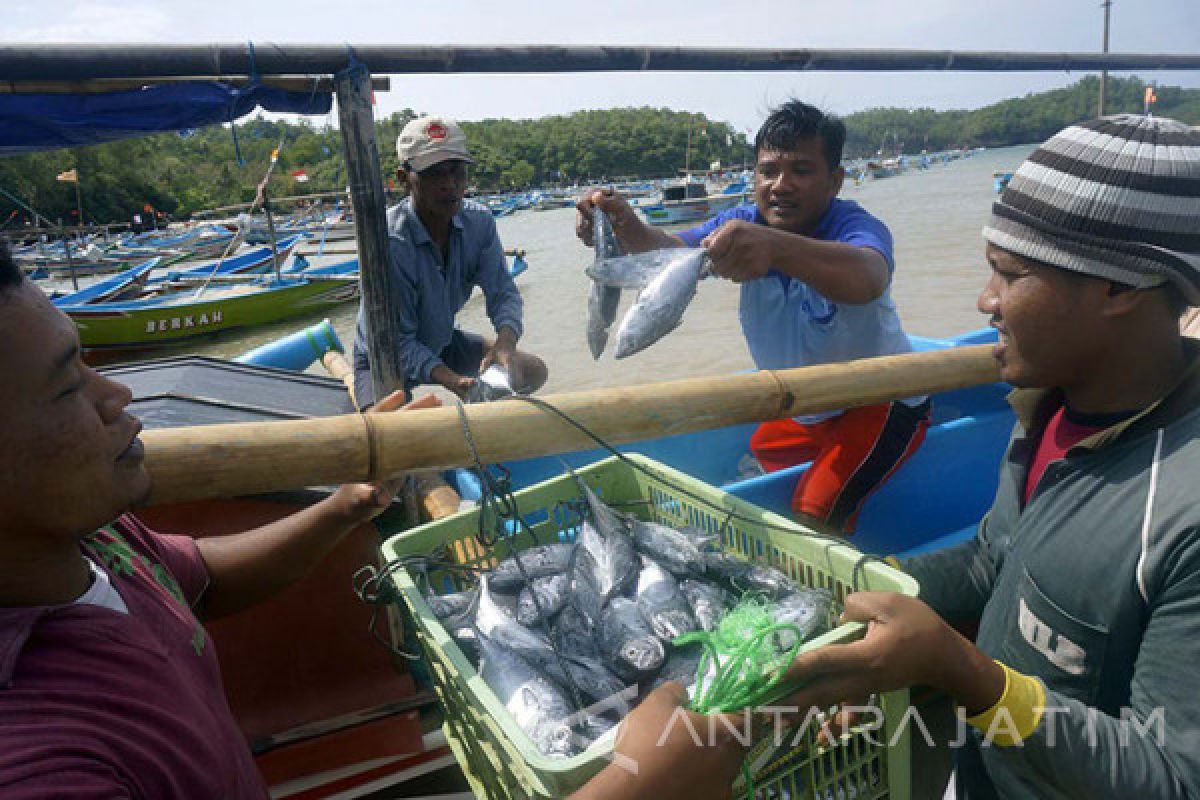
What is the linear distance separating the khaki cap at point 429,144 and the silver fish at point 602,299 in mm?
1679

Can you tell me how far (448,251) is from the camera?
409 cm

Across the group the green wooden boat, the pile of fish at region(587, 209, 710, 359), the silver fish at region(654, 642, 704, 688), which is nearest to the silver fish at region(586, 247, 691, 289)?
the pile of fish at region(587, 209, 710, 359)

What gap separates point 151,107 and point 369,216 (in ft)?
2.61

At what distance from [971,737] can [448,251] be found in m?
3.46

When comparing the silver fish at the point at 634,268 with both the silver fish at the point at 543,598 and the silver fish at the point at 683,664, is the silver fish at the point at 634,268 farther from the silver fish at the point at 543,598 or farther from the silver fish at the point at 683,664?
the silver fish at the point at 683,664

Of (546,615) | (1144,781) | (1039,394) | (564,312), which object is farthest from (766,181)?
(564,312)

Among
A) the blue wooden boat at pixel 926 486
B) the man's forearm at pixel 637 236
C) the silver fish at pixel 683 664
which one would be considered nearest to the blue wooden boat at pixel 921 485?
the blue wooden boat at pixel 926 486

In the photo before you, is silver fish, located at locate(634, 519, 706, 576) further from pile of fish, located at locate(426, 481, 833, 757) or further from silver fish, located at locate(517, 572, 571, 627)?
silver fish, located at locate(517, 572, 571, 627)

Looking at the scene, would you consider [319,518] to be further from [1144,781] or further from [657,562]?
[1144,781]

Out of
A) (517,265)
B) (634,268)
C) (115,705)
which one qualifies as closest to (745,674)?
(115,705)

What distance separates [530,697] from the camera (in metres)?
1.43

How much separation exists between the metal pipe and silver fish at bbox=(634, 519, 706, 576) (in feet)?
4.90

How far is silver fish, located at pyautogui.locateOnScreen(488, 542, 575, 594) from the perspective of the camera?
175 cm

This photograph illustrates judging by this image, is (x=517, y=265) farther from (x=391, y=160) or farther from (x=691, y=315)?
(x=391, y=160)
